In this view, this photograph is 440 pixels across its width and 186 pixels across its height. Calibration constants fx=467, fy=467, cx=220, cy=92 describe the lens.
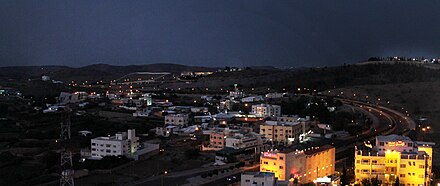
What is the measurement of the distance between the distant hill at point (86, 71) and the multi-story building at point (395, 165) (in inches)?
1579

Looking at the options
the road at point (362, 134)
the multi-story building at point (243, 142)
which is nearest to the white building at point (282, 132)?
the road at point (362, 134)

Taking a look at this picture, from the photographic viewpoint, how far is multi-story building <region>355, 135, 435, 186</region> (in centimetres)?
1007

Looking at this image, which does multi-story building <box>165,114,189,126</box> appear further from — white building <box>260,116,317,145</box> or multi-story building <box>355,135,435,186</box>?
multi-story building <box>355,135,435,186</box>

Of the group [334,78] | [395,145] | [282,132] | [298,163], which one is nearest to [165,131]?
[282,132]

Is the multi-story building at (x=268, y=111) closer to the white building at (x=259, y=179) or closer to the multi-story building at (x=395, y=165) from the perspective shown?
the multi-story building at (x=395, y=165)

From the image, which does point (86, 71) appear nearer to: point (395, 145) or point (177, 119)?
point (177, 119)

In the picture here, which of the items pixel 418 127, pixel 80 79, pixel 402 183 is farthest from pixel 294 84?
pixel 80 79

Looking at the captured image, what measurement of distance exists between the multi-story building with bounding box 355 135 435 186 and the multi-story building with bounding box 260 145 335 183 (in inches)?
37.2

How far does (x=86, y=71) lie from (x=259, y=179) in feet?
174

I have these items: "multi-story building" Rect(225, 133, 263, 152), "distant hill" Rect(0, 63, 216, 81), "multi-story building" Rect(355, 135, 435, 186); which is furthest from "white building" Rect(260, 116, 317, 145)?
"distant hill" Rect(0, 63, 216, 81)

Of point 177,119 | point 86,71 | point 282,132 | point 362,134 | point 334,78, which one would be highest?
point 86,71

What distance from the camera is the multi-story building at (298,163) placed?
10.4 m

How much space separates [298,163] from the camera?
1054 centimetres

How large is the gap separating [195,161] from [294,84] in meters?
21.9
